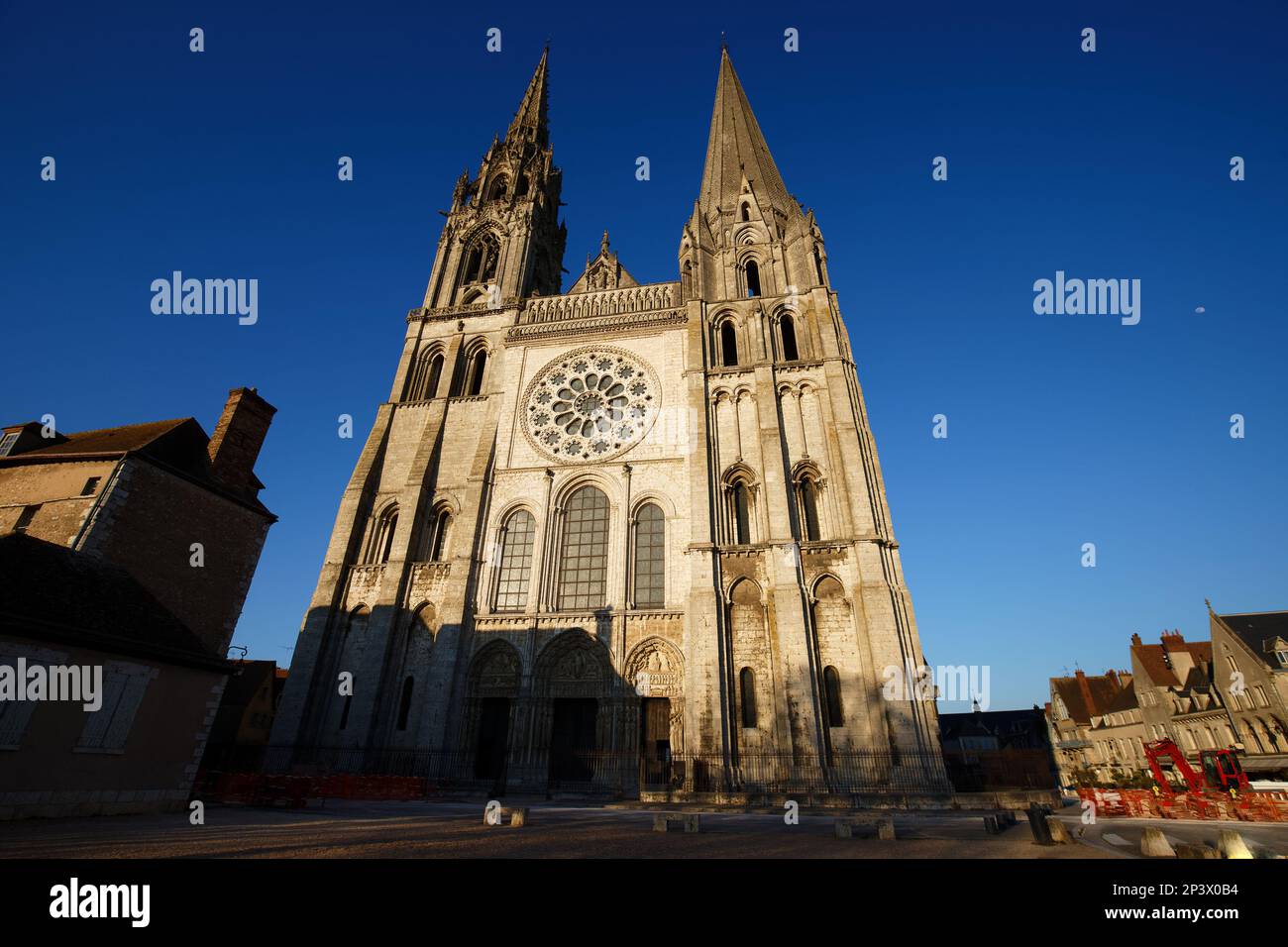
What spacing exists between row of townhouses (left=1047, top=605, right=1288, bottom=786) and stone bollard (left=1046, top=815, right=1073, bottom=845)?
90.9 ft

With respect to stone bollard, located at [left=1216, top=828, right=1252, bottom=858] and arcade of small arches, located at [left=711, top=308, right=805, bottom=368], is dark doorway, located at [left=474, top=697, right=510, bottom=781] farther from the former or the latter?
stone bollard, located at [left=1216, top=828, right=1252, bottom=858]

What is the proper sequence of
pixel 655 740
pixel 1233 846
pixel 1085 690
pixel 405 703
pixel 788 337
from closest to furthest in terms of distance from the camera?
1. pixel 1233 846
2. pixel 655 740
3. pixel 405 703
4. pixel 788 337
5. pixel 1085 690

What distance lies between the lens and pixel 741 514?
21.7 m

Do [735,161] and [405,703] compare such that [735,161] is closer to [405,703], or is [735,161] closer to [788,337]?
[788,337]

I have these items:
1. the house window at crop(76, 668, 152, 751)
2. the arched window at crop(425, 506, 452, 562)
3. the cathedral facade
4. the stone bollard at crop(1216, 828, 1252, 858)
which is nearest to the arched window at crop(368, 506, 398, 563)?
the cathedral facade

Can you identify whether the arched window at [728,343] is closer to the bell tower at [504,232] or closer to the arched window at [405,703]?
the bell tower at [504,232]

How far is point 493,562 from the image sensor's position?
21.9 m

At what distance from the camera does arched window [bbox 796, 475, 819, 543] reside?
68.4ft

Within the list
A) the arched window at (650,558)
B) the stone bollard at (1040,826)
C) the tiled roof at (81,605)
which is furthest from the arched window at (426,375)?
the stone bollard at (1040,826)

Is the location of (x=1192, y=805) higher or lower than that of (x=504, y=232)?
lower

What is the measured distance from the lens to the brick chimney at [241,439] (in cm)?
Result: 1867

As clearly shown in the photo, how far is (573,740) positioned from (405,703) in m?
6.06

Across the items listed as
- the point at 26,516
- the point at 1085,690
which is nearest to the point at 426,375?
the point at 26,516
